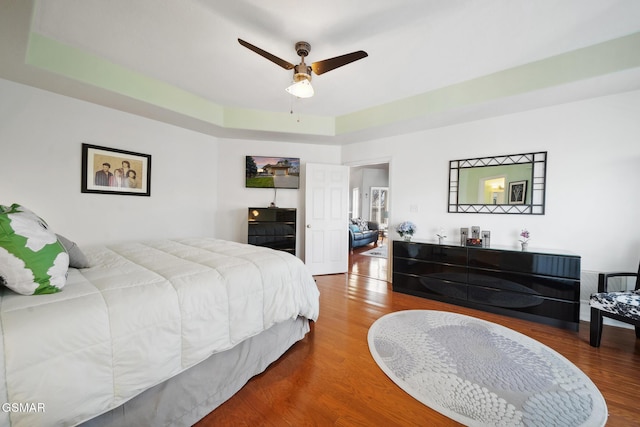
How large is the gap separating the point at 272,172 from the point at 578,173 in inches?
164

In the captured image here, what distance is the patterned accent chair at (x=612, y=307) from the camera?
1.94 m

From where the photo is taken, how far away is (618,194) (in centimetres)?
254

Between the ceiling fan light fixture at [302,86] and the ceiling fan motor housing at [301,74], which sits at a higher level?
the ceiling fan motor housing at [301,74]

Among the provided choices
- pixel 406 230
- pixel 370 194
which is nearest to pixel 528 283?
pixel 406 230

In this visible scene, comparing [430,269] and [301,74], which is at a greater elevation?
[301,74]

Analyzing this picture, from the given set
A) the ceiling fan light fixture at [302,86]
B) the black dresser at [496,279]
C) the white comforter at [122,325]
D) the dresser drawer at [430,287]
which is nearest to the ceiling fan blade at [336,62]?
the ceiling fan light fixture at [302,86]

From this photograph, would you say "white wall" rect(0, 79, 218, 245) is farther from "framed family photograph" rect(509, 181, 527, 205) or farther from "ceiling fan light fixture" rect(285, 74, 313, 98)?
"framed family photograph" rect(509, 181, 527, 205)

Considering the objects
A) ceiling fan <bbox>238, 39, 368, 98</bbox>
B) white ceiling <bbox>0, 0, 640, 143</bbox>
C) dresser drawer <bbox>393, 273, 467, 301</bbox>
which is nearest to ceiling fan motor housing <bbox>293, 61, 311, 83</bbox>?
ceiling fan <bbox>238, 39, 368, 98</bbox>

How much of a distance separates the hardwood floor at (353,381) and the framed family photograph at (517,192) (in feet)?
4.74

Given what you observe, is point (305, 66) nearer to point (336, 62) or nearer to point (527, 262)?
point (336, 62)

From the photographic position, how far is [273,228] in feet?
13.2

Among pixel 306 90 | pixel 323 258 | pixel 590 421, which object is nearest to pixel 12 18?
pixel 306 90

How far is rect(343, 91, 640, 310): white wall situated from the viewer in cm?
250

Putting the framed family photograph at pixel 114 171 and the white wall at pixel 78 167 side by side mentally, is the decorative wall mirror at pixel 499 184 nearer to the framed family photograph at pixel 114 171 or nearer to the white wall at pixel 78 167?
the white wall at pixel 78 167
